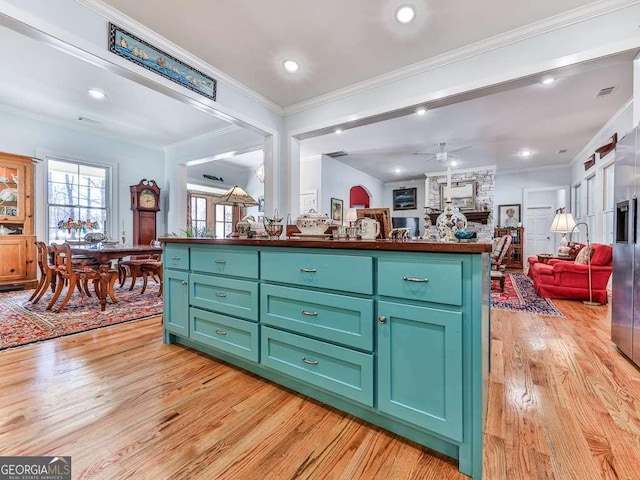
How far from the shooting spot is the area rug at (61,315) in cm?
265

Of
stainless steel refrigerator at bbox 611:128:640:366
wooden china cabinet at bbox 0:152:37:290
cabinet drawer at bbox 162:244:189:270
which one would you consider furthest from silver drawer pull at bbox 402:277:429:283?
wooden china cabinet at bbox 0:152:37:290

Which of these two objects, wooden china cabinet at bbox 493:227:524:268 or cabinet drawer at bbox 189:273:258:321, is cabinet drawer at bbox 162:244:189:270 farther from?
wooden china cabinet at bbox 493:227:524:268

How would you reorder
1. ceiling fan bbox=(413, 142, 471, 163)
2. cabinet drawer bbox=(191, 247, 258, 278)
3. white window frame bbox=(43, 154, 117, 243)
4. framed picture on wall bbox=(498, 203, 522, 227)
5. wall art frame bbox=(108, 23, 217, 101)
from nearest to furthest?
cabinet drawer bbox=(191, 247, 258, 278) → wall art frame bbox=(108, 23, 217, 101) → white window frame bbox=(43, 154, 117, 243) → ceiling fan bbox=(413, 142, 471, 163) → framed picture on wall bbox=(498, 203, 522, 227)

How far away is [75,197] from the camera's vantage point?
17.7 ft

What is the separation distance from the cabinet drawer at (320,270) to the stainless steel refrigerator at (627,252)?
2.15 metres

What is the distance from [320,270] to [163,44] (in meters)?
2.88

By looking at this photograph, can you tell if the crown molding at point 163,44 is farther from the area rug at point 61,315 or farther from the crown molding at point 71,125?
the crown molding at point 71,125

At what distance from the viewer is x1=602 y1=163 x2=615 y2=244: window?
15.7 feet

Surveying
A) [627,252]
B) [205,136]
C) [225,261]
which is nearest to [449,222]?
[225,261]

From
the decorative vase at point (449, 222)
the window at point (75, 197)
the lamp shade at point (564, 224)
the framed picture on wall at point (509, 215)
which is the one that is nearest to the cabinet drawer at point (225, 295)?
the decorative vase at point (449, 222)

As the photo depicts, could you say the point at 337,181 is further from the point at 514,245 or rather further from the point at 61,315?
the point at 61,315

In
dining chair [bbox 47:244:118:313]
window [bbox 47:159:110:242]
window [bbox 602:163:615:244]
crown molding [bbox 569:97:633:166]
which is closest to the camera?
dining chair [bbox 47:244:118:313]

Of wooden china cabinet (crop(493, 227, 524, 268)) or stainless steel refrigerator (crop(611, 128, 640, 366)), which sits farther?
wooden china cabinet (crop(493, 227, 524, 268))

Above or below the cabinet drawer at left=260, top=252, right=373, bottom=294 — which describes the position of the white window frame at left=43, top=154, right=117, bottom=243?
above
